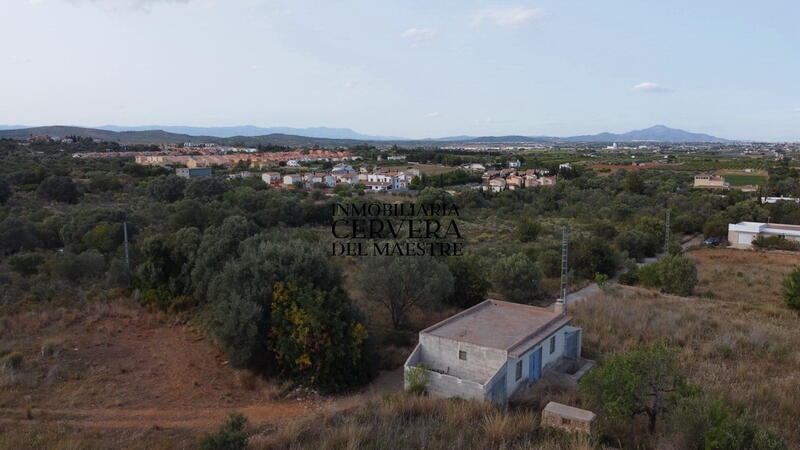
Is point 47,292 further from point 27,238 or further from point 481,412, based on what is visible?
point 481,412

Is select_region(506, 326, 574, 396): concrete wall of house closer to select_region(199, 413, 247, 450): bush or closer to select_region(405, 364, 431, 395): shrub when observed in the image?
select_region(405, 364, 431, 395): shrub

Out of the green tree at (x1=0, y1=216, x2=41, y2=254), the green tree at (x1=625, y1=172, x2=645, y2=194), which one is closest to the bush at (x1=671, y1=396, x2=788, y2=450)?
the green tree at (x1=0, y1=216, x2=41, y2=254)

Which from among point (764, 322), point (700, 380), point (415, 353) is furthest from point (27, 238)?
point (764, 322)

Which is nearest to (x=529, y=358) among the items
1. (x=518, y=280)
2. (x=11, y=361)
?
(x=518, y=280)

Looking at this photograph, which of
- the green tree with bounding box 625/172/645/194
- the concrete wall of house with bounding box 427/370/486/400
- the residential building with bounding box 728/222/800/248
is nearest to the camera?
the concrete wall of house with bounding box 427/370/486/400

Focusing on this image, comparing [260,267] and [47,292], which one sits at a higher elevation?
[260,267]

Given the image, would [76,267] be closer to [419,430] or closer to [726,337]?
[419,430]

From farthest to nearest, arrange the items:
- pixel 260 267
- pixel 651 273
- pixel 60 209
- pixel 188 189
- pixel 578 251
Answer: pixel 188 189, pixel 60 209, pixel 578 251, pixel 651 273, pixel 260 267
